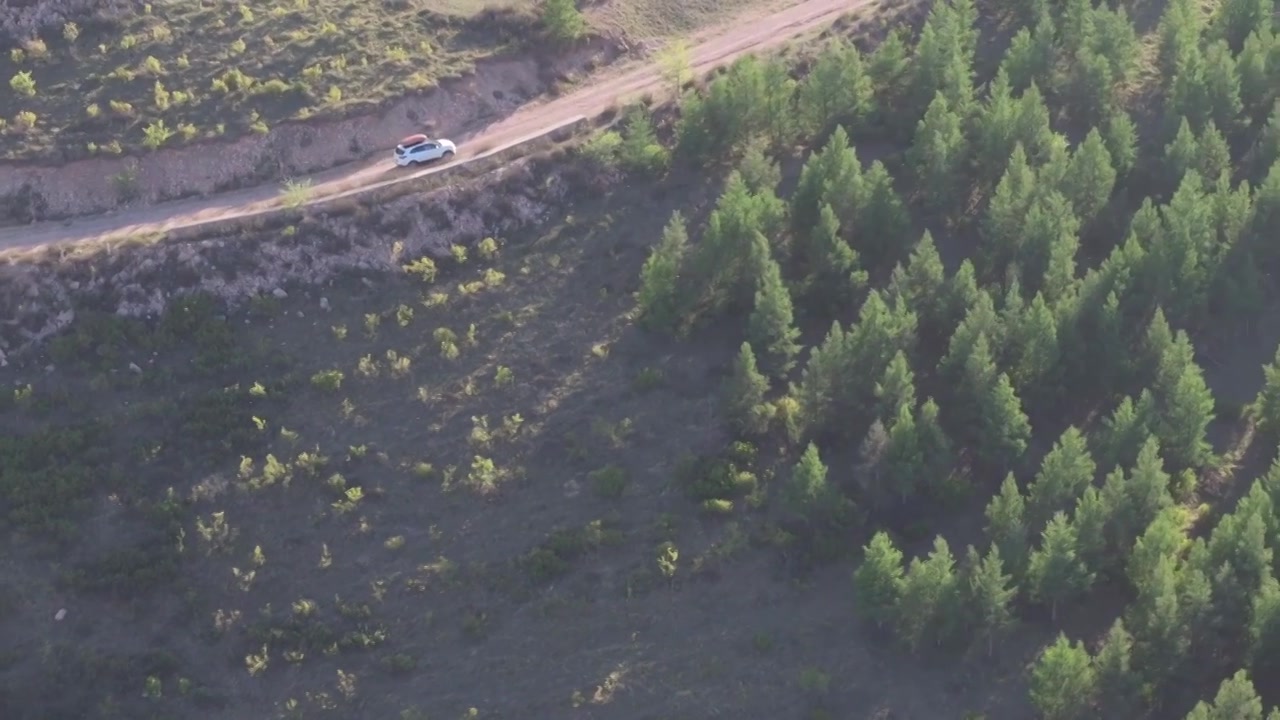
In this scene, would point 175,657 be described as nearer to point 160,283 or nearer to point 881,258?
point 160,283

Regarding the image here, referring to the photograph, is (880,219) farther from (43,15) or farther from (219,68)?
(43,15)

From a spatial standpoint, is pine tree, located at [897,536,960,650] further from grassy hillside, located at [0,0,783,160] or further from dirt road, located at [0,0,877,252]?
grassy hillside, located at [0,0,783,160]

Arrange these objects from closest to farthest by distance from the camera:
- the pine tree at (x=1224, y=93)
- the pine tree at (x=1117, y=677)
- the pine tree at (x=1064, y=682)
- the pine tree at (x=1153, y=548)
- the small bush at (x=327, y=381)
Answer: the pine tree at (x=1064, y=682), the pine tree at (x=1117, y=677), the pine tree at (x=1153, y=548), the small bush at (x=327, y=381), the pine tree at (x=1224, y=93)

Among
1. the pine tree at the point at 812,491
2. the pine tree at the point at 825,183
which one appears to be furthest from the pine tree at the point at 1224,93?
the pine tree at the point at 812,491

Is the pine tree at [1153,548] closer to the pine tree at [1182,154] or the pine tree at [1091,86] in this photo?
the pine tree at [1182,154]

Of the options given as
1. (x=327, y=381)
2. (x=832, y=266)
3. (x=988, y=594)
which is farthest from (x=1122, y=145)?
(x=327, y=381)

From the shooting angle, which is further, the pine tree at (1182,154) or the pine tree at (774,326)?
the pine tree at (1182,154)
